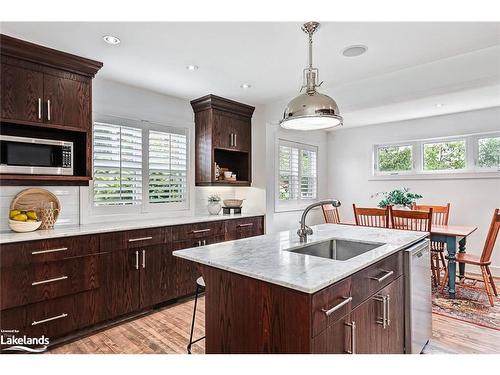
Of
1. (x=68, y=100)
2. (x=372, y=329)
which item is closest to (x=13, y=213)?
(x=68, y=100)

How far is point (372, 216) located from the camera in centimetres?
408

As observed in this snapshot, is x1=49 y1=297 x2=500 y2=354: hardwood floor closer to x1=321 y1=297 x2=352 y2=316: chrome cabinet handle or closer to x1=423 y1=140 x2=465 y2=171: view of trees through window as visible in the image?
x1=321 y1=297 x2=352 y2=316: chrome cabinet handle

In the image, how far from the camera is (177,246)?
3371 mm

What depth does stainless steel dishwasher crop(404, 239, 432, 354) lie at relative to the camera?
6.89ft

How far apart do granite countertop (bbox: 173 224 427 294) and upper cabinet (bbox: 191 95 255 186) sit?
1.98 metres

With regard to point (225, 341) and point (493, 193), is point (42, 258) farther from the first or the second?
point (493, 193)

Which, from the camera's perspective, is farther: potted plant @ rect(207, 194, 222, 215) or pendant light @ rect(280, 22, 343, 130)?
potted plant @ rect(207, 194, 222, 215)

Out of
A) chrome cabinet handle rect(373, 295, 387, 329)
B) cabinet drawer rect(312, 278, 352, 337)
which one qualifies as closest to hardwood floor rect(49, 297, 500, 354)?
chrome cabinet handle rect(373, 295, 387, 329)

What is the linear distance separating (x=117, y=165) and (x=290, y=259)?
8.24 feet
